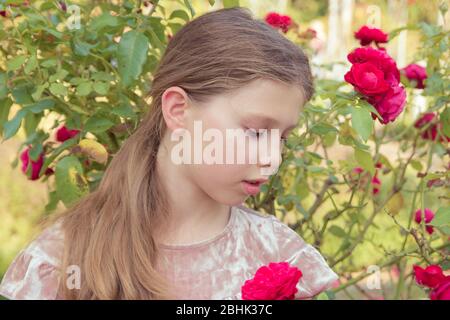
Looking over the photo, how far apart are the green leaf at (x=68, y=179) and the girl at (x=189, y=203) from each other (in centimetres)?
12

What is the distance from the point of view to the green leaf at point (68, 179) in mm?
1623

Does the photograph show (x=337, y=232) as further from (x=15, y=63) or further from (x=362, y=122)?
(x=15, y=63)

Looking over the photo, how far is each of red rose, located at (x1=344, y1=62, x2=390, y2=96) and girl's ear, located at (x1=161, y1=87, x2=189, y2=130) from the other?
0.34 m

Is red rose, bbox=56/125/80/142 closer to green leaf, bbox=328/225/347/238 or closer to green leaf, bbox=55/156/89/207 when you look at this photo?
green leaf, bbox=55/156/89/207

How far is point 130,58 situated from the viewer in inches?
61.6

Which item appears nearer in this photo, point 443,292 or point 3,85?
point 443,292

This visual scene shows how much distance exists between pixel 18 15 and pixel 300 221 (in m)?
0.87

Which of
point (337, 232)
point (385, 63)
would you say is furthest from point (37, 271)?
point (337, 232)

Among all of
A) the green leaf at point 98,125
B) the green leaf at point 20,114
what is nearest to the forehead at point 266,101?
the green leaf at point 98,125

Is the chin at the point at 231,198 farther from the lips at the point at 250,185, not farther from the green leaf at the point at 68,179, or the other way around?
the green leaf at the point at 68,179

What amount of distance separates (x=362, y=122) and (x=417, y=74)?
60cm

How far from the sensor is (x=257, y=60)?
54.2 inches
